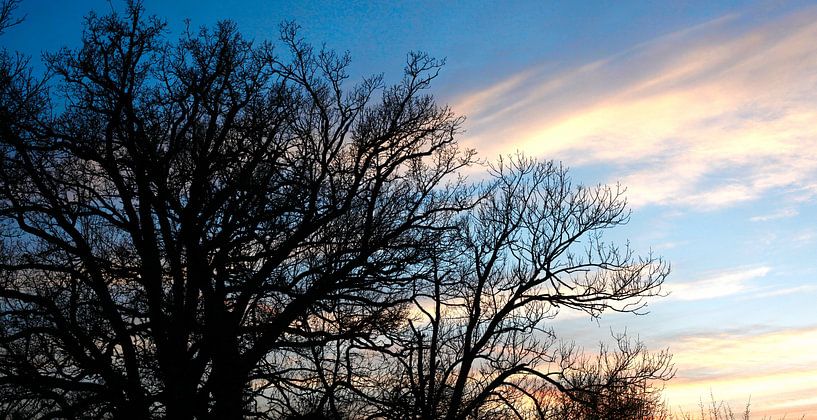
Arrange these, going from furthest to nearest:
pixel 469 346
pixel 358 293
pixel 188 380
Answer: pixel 469 346, pixel 358 293, pixel 188 380

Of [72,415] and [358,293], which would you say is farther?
[358,293]

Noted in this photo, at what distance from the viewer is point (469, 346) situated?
68.0ft

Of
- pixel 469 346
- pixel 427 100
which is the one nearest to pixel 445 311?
pixel 469 346

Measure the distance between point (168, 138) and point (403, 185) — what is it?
5.44 metres

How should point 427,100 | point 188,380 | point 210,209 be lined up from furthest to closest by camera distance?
point 427,100, point 210,209, point 188,380

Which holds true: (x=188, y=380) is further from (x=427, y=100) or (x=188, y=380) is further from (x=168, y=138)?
(x=427, y=100)

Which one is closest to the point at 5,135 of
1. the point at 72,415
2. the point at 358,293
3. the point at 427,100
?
the point at 72,415

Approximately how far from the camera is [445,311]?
20.2m

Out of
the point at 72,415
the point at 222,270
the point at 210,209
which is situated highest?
the point at 210,209

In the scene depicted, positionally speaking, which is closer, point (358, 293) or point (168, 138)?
point (358, 293)

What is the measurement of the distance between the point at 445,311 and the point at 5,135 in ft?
35.2

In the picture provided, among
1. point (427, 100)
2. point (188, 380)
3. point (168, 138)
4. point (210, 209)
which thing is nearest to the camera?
point (188, 380)

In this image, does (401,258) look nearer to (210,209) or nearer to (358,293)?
(358,293)

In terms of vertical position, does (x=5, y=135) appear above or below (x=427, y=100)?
below
